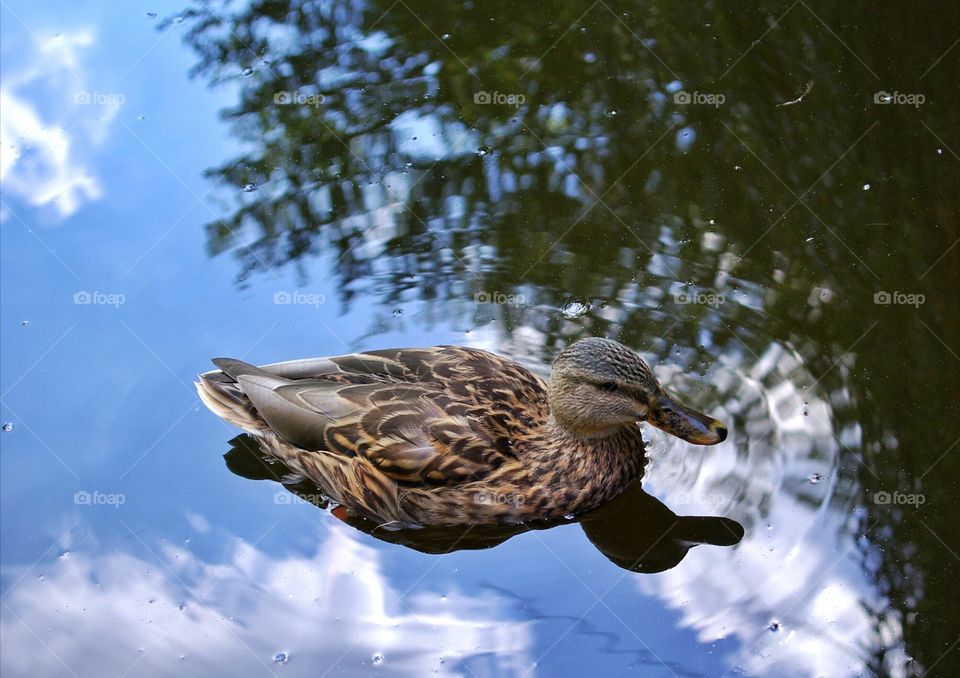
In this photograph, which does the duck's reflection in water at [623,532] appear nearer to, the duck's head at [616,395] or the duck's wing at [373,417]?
the duck's wing at [373,417]

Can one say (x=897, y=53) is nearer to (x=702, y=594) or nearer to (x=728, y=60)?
(x=728, y=60)

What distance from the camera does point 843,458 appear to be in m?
6.21

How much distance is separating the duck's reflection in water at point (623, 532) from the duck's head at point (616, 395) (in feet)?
1.46

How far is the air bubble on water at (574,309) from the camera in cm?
719

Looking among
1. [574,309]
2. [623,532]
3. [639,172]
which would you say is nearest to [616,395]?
[623,532]

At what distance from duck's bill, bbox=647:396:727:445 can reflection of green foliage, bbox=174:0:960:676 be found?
2.70ft

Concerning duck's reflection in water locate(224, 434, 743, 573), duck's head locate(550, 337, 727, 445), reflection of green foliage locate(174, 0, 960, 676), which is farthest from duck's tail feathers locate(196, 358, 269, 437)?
duck's head locate(550, 337, 727, 445)

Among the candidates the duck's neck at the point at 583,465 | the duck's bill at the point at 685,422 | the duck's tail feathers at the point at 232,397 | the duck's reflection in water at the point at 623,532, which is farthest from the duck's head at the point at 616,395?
the duck's tail feathers at the point at 232,397

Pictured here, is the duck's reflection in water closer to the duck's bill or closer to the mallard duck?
the mallard duck

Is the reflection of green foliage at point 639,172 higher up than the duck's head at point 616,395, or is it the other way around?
the reflection of green foliage at point 639,172

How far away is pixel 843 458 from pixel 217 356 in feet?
12.5

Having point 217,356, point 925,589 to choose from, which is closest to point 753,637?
point 925,589

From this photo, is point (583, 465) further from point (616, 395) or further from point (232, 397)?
point (232, 397)

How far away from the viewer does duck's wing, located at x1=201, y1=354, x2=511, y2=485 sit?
6.02 m
